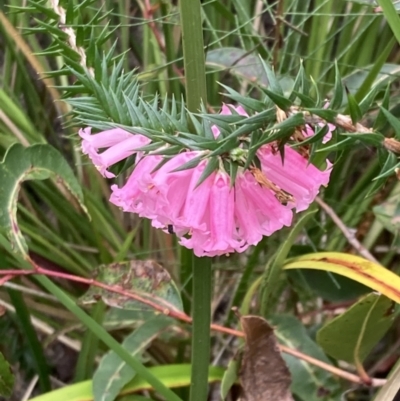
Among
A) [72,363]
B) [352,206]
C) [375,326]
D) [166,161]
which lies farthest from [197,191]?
[72,363]

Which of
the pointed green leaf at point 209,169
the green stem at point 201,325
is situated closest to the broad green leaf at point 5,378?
the green stem at point 201,325

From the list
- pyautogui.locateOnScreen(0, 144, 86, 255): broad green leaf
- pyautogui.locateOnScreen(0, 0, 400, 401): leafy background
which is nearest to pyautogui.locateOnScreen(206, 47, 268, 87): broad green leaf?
pyautogui.locateOnScreen(0, 0, 400, 401): leafy background

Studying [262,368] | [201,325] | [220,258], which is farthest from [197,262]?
[220,258]

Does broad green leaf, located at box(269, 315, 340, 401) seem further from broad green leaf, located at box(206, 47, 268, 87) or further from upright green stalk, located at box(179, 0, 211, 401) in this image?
broad green leaf, located at box(206, 47, 268, 87)

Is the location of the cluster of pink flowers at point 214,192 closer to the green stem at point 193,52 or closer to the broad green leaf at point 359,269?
the green stem at point 193,52

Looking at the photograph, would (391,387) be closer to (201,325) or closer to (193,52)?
(201,325)

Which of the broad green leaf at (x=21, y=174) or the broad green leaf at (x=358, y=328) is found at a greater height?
the broad green leaf at (x=21, y=174)
